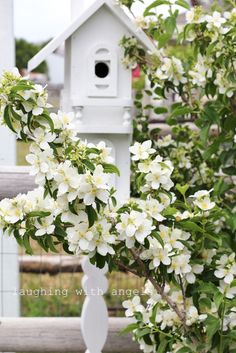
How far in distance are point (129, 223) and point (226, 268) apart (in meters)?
0.37

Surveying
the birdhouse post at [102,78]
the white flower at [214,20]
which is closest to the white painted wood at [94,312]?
the birdhouse post at [102,78]

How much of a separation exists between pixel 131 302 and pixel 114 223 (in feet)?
1.29

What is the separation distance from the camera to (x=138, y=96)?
9.54ft

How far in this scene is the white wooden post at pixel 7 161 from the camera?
2.77 metres

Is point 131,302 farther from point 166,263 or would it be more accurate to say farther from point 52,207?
point 52,207

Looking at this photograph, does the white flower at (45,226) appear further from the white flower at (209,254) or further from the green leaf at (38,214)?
the white flower at (209,254)

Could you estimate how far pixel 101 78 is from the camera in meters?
2.45

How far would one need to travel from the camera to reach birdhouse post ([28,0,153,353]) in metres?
2.43

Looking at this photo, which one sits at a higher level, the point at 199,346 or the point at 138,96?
the point at 138,96

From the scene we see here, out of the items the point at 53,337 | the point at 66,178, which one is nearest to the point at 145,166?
the point at 66,178

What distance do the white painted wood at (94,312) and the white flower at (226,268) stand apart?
16.2 inches

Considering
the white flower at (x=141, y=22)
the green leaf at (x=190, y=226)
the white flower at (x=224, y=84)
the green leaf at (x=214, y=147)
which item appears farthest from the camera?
the white flower at (x=141, y=22)

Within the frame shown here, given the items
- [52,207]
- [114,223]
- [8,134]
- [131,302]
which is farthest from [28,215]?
[8,134]

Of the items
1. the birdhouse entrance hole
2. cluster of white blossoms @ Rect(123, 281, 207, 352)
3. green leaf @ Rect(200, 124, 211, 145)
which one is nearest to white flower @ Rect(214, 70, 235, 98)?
green leaf @ Rect(200, 124, 211, 145)
